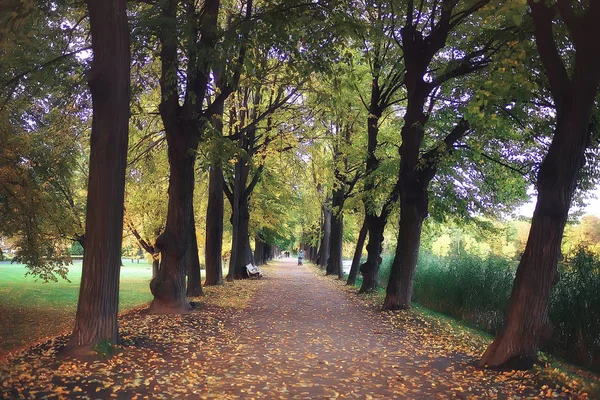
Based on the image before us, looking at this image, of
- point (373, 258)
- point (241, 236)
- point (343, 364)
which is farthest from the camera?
point (241, 236)

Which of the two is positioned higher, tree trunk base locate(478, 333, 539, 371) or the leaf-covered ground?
tree trunk base locate(478, 333, 539, 371)

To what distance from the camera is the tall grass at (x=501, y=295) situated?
27.7 ft

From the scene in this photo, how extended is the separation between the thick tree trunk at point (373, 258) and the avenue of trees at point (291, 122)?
59 mm

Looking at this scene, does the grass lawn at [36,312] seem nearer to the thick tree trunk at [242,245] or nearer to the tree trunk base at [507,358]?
the thick tree trunk at [242,245]

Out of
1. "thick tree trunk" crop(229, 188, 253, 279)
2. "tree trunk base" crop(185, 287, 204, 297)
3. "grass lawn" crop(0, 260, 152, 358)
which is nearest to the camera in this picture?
"grass lawn" crop(0, 260, 152, 358)

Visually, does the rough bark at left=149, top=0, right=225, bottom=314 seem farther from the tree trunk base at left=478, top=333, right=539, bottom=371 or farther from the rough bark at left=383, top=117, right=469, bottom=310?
the tree trunk base at left=478, top=333, right=539, bottom=371

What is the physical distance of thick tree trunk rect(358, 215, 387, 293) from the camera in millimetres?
17578

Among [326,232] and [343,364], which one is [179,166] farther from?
[326,232]

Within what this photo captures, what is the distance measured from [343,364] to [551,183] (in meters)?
3.79

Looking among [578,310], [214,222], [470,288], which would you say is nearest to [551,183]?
[578,310]

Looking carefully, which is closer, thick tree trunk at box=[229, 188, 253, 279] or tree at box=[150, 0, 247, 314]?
tree at box=[150, 0, 247, 314]

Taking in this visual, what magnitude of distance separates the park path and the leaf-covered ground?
0.01 m

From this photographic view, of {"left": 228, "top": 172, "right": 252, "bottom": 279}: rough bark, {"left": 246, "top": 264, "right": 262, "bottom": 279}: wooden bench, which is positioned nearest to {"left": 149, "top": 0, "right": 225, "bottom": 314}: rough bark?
{"left": 228, "top": 172, "right": 252, "bottom": 279}: rough bark

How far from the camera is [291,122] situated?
21391 millimetres
